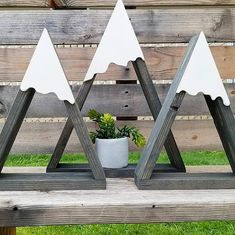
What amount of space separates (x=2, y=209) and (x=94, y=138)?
0.34 metres

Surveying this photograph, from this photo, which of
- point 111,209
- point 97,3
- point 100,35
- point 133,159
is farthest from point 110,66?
point 111,209

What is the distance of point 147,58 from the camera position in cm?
195

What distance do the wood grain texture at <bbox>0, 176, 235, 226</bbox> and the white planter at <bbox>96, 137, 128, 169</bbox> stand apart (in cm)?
21

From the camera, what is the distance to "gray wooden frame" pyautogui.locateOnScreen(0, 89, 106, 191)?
1.05 metres

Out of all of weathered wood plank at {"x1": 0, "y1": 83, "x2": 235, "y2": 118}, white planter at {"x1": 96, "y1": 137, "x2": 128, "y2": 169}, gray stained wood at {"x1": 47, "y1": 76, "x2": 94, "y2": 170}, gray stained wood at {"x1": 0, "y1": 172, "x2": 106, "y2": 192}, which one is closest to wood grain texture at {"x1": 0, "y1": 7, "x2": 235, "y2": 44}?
weathered wood plank at {"x1": 0, "y1": 83, "x2": 235, "y2": 118}

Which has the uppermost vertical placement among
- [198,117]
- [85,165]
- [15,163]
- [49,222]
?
[198,117]

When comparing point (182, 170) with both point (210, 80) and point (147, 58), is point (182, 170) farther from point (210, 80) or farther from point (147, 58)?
point (147, 58)

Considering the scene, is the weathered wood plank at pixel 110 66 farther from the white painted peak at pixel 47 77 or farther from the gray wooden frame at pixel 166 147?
the white painted peak at pixel 47 77

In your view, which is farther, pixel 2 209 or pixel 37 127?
pixel 37 127

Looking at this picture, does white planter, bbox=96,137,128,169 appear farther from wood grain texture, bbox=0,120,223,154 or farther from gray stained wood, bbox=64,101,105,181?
wood grain texture, bbox=0,120,223,154

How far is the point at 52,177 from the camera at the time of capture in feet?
3.52

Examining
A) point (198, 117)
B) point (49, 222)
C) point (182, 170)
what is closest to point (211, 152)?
point (198, 117)

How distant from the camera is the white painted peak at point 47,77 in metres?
1.04

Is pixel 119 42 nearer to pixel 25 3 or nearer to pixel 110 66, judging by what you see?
pixel 110 66
